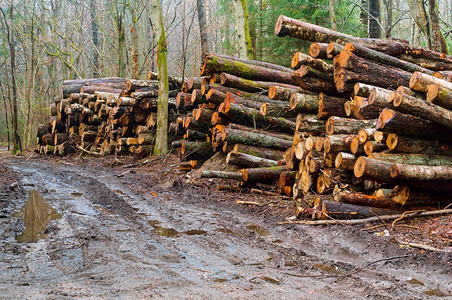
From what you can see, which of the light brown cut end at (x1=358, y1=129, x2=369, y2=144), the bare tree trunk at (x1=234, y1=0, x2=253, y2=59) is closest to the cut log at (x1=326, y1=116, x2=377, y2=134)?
the light brown cut end at (x1=358, y1=129, x2=369, y2=144)

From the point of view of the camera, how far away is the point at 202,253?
471cm

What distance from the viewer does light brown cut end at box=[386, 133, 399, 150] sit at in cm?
584

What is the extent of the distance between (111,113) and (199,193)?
7.63 meters

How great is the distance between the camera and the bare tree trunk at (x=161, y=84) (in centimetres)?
1320

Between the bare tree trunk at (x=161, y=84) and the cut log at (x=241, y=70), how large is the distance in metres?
2.83

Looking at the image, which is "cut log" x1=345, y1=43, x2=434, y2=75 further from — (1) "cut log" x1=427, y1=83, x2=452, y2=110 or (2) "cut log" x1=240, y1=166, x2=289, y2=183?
(2) "cut log" x1=240, y1=166, x2=289, y2=183

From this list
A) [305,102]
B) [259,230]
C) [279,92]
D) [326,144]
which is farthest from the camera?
[279,92]

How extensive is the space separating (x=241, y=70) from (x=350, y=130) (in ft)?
16.4

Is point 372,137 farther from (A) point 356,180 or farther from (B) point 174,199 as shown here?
(B) point 174,199

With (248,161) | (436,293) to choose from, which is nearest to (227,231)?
(436,293)

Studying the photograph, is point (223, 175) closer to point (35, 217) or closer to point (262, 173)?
point (262, 173)

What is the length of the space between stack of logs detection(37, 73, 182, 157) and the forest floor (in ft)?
22.1

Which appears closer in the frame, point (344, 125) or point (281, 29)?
point (344, 125)

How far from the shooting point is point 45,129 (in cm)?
1977
